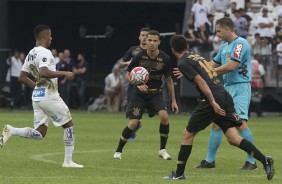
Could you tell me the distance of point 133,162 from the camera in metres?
15.5

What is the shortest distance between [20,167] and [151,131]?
34.5ft

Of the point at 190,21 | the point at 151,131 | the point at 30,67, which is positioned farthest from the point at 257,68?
the point at 30,67

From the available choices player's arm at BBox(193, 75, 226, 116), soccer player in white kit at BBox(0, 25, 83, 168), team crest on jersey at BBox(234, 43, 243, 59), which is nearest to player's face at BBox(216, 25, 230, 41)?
team crest on jersey at BBox(234, 43, 243, 59)

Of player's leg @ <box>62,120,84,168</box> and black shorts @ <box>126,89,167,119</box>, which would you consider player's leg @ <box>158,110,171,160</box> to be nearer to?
black shorts @ <box>126,89,167,119</box>

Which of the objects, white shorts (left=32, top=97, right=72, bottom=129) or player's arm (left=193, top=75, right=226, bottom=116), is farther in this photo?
white shorts (left=32, top=97, right=72, bottom=129)

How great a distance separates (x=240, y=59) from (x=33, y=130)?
3484 millimetres

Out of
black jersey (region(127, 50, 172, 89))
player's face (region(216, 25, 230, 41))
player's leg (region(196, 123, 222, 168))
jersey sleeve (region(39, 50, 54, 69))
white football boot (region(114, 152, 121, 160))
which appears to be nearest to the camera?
jersey sleeve (region(39, 50, 54, 69))

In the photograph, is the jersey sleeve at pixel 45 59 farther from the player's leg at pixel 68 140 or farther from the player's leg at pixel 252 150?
the player's leg at pixel 252 150

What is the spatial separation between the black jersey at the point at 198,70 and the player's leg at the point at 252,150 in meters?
0.62

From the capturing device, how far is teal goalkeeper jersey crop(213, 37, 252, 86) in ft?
48.1

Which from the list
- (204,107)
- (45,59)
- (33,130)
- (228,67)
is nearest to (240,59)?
(228,67)

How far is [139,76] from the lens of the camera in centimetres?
1617

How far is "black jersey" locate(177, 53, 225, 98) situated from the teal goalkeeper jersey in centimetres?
177

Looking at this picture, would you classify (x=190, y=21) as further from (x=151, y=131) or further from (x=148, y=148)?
(x=148, y=148)
